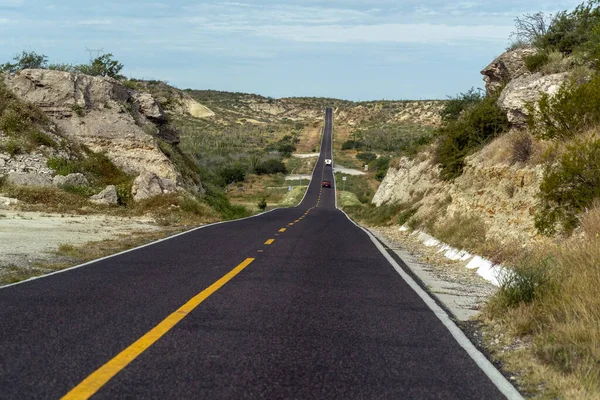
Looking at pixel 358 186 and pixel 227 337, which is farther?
pixel 358 186

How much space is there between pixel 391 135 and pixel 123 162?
361ft

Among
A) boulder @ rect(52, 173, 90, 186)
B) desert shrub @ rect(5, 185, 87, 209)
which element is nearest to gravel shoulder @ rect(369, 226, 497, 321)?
desert shrub @ rect(5, 185, 87, 209)

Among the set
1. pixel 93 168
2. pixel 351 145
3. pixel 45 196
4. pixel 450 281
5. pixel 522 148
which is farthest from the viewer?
pixel 351 145

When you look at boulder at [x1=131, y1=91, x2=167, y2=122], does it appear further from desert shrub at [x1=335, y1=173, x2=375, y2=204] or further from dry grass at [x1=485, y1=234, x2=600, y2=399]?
desert shrub at [x1=335, y1=173, x2=375, y2=204]

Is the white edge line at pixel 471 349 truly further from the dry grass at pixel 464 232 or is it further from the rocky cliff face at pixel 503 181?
the rocky cliff face at pixel 503 181

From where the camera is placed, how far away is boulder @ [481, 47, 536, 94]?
78.9ft

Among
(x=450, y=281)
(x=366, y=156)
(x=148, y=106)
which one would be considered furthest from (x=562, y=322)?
(x=366, y=156)

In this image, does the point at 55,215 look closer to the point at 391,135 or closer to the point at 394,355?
the point at 394,355

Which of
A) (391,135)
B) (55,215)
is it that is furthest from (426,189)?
(391,135)

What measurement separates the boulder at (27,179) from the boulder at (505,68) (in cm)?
1905

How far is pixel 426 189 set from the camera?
2989 cm

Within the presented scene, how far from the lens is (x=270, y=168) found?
333ft

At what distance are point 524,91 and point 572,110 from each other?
5.02 m

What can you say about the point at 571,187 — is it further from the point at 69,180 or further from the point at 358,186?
the point at 358,186
